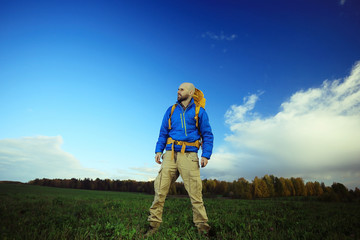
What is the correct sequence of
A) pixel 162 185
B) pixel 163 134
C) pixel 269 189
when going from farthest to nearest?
pixel 269 189
pixel 163 134
pixel 162 185

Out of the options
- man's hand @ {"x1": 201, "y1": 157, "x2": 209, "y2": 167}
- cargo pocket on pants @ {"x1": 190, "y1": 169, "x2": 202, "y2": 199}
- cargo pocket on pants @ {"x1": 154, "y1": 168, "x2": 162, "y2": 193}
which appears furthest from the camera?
man's hand @ {"x1": 201, "y1": 157, "x2": 209, "y2": 167}

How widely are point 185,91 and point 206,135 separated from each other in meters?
1.29

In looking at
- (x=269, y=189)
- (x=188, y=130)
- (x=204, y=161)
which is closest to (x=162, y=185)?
(x=204, y=161)

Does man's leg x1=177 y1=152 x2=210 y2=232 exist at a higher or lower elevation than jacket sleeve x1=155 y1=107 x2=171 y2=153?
lower

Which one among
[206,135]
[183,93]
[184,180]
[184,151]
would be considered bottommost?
[184,180]

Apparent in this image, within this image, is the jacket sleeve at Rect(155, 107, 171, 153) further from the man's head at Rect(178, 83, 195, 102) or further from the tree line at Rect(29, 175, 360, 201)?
the tree line at Rect(29, 175, 360, 201)

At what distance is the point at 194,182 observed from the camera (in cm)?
439

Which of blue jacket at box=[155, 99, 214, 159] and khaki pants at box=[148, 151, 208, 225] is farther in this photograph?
blue jacket at box=[155, 99, 214, 159]

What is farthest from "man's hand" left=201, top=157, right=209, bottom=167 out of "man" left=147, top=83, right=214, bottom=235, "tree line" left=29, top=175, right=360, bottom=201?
"tree line" left=29, top=175, right=360, bottom=201

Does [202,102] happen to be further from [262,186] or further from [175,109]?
[262,186]

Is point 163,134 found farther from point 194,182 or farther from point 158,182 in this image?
point 194,182

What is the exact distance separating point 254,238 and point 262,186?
57552mm

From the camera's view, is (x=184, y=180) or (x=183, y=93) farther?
(x=183, y=93)

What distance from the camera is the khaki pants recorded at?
4.30m
